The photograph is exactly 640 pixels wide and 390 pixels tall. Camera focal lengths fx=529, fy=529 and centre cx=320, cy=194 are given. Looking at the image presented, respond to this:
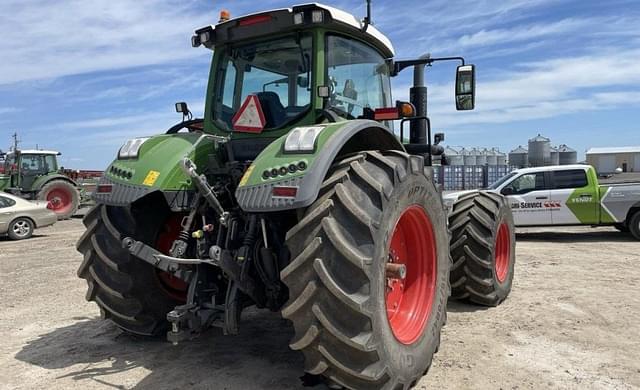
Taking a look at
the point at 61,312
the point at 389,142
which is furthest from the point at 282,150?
the point at 61,312

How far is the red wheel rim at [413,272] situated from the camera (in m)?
3.74

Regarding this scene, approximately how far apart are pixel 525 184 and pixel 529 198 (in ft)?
1.46

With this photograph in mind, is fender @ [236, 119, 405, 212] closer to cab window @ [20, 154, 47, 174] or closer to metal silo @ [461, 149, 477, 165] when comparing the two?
cab window @ [20, 154, 47, 174]

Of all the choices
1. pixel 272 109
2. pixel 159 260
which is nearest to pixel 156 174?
pixel 159 260

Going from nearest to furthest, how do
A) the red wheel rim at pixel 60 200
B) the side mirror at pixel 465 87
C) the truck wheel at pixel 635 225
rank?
the side mirror at pixel 465 87
the truck wheel at pixel 635 225
the red wheel rim at pixel 60 200

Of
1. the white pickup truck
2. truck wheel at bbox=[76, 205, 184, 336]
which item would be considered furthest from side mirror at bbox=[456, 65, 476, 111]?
the white pickup truck

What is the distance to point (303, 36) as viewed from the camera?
4.10 meters

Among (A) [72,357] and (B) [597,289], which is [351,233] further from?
(B) [597,289]

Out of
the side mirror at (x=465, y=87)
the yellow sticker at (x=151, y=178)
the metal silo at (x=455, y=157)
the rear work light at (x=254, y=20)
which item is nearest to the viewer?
the yellow sticker at (x=151, y=178)

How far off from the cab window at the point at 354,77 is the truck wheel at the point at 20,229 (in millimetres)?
12020

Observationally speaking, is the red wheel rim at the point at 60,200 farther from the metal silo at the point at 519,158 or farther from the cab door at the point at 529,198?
the metal silo at the point at 519,158

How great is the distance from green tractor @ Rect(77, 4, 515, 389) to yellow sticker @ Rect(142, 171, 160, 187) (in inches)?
0.4

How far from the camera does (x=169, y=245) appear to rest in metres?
4.44

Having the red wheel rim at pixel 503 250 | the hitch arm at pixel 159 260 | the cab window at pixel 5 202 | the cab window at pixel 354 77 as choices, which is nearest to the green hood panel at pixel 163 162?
the hitch arm at pixel 159 260
